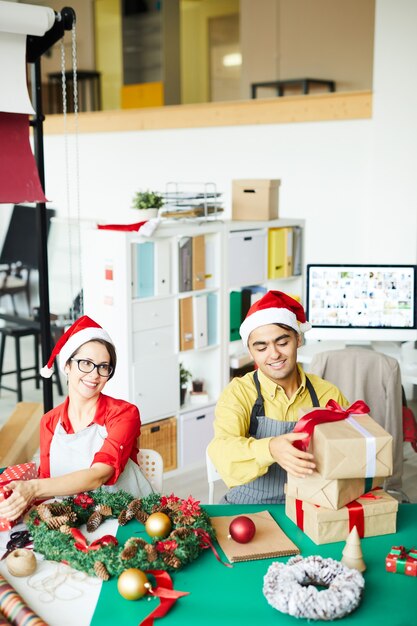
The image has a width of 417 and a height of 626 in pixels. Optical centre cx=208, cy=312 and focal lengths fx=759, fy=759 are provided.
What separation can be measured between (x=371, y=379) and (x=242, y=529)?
1.93 meters

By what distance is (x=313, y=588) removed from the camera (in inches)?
66.7

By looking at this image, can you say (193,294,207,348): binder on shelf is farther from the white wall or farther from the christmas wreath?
the christmas wreath

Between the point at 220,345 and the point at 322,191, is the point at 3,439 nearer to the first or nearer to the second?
the point at 220,345

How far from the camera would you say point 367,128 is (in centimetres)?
596

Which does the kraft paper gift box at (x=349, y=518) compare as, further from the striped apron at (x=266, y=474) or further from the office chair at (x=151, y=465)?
the office chair at (x=151, y=465)

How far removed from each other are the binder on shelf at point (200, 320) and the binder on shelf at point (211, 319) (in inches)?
3.3

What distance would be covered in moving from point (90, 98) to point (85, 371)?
31.6 feet

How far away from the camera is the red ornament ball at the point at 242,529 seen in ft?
6.59

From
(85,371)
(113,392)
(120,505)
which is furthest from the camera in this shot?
(113,392)

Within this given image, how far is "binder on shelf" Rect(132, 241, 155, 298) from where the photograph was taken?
421 cm

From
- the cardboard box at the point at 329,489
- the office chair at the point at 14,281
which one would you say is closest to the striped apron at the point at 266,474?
the cardboard box at the point at 329,489

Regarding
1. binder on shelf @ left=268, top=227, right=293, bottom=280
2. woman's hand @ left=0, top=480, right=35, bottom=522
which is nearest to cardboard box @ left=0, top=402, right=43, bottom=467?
woman's hand @ left=0, top=480, right=35, bottom=522

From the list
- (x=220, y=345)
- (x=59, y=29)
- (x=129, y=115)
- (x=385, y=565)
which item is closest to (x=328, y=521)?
(x=385, y=565)

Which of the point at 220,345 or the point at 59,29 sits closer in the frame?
the point at 59,29
